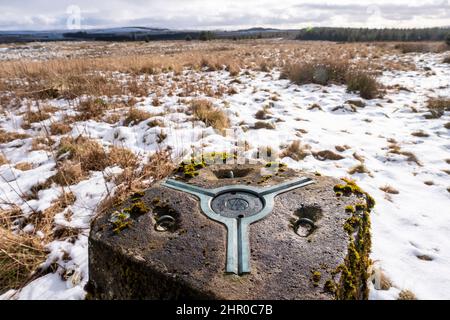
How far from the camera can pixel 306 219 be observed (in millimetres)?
1865

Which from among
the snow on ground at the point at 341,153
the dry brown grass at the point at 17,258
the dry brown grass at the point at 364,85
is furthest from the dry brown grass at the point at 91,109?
the dry brown grass at the point at 364,85

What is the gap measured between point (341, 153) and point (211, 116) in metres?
2.26

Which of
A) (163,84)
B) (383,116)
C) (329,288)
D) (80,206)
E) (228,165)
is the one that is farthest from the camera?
(163,84)

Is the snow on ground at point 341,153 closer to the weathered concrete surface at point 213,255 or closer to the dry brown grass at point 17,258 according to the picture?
the dry brown grass at point 17,258

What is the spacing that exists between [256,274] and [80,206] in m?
2.09

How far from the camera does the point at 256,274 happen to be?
149 centimetres

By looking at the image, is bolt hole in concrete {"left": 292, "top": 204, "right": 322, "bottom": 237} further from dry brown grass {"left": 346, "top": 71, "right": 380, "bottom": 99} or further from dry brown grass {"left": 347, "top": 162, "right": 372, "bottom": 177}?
dry brown grass {"left": 346, "top": 71, "right": 380, "bottom": 99}

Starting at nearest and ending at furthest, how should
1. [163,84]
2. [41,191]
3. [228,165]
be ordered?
1. [228,165]
2. [41,191]
3. [163,84]

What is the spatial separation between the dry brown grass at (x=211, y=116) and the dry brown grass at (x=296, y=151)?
1.24 m

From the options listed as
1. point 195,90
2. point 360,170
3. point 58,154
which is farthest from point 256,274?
point 195,90

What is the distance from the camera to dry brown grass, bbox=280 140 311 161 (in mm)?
3955

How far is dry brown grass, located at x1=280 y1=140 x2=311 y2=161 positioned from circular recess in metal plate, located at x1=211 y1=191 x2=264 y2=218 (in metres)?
1.96

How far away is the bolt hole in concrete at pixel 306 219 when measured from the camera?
1.83m
